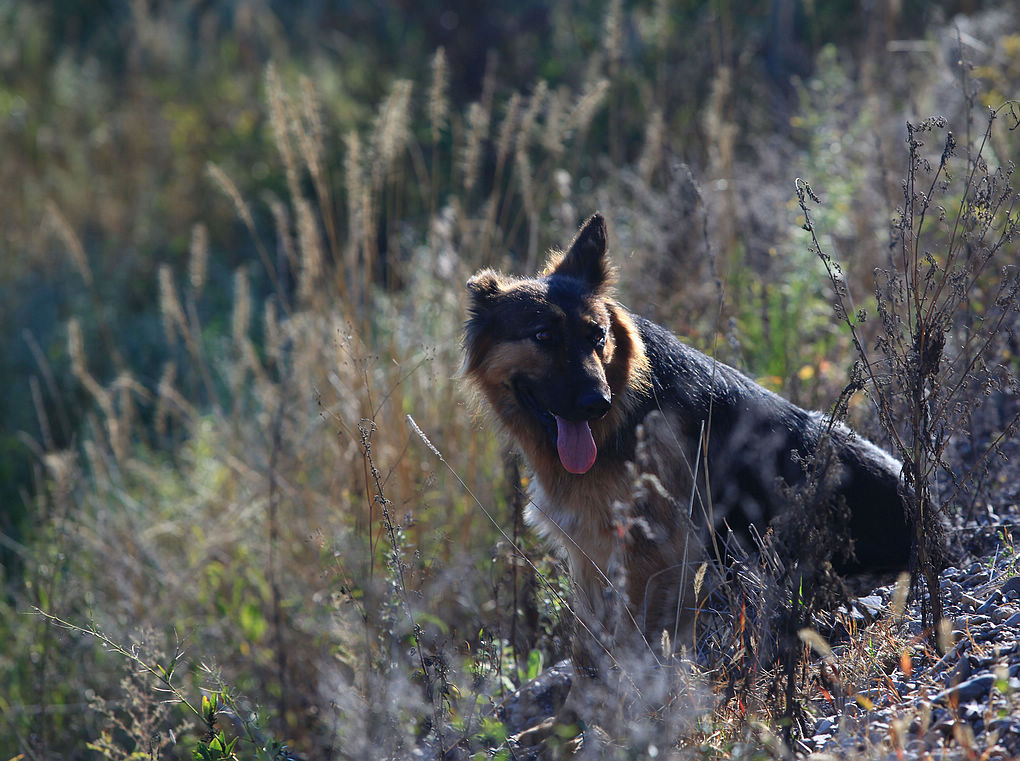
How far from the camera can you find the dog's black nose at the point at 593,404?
3287 millimetres

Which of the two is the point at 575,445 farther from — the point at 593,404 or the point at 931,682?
the point at 931,682

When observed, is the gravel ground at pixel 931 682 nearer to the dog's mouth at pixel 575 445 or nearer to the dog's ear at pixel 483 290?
the dog's mouth at pixel 575 445

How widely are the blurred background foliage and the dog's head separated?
360 mm

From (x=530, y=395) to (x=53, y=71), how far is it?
10.3 metres

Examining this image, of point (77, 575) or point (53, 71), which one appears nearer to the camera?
point (77, 575)

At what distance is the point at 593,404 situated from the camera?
3.29 m

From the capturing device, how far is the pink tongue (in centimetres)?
342

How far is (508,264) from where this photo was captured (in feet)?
16.7

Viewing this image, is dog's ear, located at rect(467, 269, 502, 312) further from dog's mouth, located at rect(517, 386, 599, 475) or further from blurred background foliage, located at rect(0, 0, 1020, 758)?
dog's mouth, located at rect(517, 386, 599, 475)

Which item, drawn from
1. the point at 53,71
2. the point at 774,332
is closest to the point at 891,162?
the point at 774,332

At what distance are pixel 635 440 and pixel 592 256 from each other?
0.87 m

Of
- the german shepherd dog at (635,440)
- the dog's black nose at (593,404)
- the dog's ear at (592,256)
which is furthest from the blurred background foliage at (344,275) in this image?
the dog's black nose at (593,404)

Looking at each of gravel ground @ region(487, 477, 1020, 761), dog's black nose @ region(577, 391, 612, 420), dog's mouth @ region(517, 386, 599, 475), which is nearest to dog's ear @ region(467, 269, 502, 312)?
dog's mouth @ region(517, 386, 599, 475)

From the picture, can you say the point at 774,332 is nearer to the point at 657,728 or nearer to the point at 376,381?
the point at 376,381
